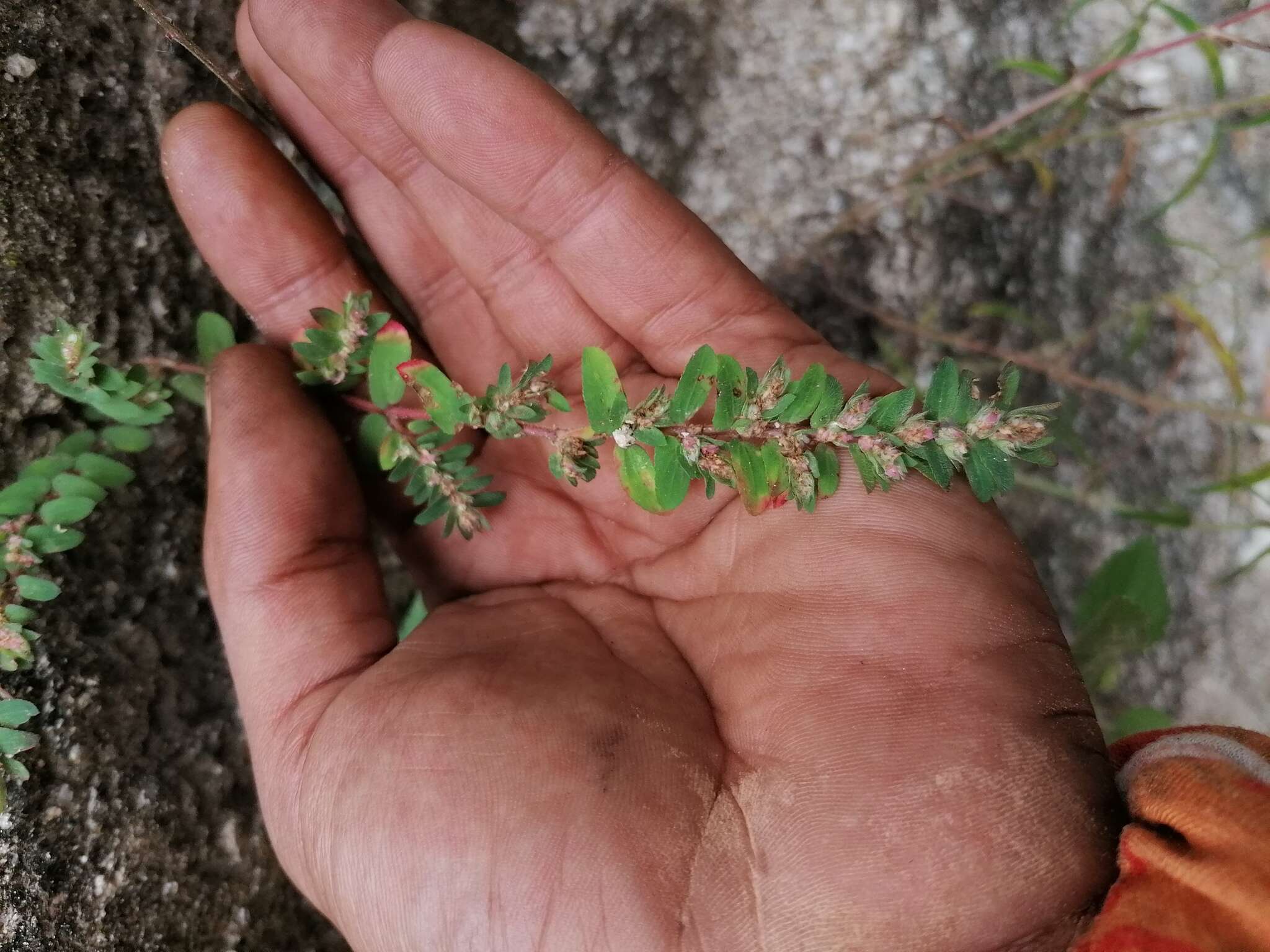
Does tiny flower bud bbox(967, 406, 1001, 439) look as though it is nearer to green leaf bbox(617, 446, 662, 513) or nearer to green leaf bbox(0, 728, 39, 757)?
green leaf bbox(617, 446, 662, 513)

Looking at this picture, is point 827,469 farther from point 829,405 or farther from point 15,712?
point 15,712

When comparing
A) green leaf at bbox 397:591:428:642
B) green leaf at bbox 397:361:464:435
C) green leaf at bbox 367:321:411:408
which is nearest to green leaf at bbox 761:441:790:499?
green leaf at bbox 397:361:464:435

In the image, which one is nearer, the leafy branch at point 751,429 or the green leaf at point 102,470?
the leafy branch at point 751,429

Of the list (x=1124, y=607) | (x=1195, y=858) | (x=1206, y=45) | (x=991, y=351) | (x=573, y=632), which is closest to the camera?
(x=1195, y=858)

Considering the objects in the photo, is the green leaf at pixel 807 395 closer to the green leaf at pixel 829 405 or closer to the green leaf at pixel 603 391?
the green leaf at pixel 829 405

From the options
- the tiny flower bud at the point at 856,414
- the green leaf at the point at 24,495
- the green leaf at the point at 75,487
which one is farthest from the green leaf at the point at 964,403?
the green leaf at the point at 24,495

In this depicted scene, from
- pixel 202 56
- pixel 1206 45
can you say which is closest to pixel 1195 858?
pixel 1206 45
